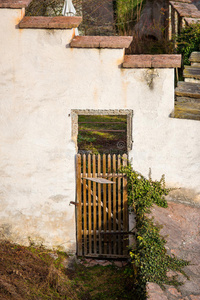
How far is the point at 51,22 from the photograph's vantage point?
5.91m

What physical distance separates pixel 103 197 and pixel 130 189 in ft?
1.67

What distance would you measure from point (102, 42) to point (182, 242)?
328 cm

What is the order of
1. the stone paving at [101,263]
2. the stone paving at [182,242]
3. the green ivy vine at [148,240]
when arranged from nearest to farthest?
the stone paving at [182,242] < the green ivy vine at [148,240] < the stone paving at [101,263]

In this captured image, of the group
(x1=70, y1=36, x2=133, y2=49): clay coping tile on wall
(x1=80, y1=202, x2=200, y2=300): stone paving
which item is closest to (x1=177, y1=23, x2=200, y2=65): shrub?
(x1=70, y1=36, x2=133, y2=49): clay coping tile on wall

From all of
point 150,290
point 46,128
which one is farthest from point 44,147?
point 150,290

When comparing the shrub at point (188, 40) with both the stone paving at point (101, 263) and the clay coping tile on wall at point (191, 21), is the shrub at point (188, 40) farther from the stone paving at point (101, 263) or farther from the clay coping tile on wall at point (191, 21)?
the stone paving at point (101, 263)

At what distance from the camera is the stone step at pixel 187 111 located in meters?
6.12

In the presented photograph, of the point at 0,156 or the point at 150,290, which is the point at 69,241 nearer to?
the point at 0,156

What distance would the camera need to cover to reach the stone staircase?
619 centimetres

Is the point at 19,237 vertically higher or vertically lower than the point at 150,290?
lower

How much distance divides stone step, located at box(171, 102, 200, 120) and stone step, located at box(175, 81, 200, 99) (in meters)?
0.18

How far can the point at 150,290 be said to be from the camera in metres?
4.45

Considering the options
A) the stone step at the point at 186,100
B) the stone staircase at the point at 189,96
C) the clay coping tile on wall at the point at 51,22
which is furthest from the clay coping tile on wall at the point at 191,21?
the clay coping tile on wall at the point at 51,22

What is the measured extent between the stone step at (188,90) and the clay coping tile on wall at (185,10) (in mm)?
3333
